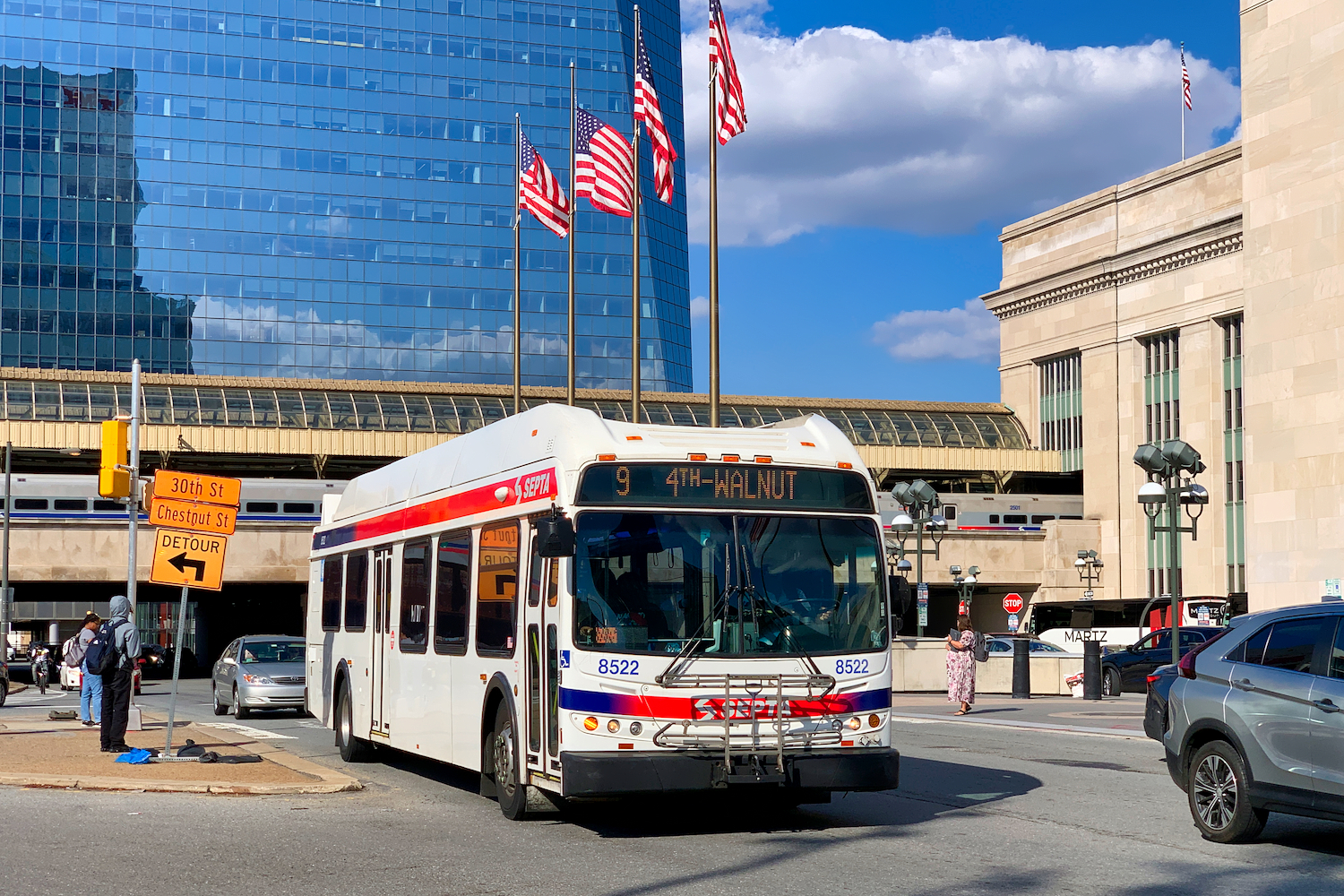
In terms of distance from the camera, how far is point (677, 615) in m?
11.1

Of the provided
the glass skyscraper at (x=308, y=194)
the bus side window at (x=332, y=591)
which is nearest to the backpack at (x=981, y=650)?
the bus side window at (x=332, y=591)

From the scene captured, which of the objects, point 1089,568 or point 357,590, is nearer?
point 357,590

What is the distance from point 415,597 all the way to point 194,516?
295 centimetres

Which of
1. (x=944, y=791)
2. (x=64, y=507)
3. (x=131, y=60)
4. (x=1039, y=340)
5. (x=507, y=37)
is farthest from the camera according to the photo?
(x=507, y=37)

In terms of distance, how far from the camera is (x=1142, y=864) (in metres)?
9.90

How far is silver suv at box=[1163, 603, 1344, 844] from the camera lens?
9.77m

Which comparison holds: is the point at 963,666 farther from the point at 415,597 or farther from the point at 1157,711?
the point at 1157,711

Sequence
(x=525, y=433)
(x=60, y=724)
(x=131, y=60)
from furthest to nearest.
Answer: (x=131, y=60), (x=60, y=724), (x=525, y=433)

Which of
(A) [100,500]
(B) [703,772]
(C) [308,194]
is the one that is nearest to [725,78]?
(B) [703,772]

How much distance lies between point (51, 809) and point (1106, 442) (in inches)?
2408

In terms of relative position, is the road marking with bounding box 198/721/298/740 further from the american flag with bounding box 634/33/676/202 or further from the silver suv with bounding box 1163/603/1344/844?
the silver suv with bounding box 1163/603/1344/844

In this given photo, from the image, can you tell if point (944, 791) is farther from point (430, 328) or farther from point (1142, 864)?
point (430, 328)

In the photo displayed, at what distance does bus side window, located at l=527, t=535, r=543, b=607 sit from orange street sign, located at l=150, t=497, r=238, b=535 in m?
5.37

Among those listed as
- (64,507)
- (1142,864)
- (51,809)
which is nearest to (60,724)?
(51,809)
